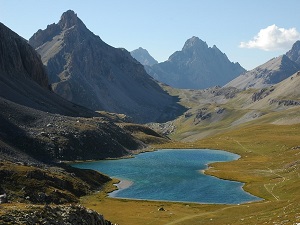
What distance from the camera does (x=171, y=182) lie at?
141 metres

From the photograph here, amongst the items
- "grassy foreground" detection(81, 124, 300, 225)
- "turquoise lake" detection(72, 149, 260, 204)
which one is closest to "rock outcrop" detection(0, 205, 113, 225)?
"grassy foreground" detection(81, 124, 300, 225)

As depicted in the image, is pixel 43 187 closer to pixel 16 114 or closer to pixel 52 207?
pixel 52 207

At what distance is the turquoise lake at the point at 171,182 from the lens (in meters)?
118

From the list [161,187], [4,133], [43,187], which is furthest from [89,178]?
[4,133]

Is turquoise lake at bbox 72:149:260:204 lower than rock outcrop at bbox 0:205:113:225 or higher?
lower

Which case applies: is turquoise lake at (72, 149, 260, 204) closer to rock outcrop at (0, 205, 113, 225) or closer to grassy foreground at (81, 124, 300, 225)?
grassy foreground at (81, 124, 300, 225)

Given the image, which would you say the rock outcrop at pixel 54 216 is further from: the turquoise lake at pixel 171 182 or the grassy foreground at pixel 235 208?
the turquoise lake at pixel 171 182

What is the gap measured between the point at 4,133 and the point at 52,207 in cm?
13337

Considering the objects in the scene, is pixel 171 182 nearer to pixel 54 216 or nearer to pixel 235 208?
pixel 235 208

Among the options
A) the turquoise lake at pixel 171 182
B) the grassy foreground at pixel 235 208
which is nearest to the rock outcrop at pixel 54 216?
the grassy foreground at pixel 235 208

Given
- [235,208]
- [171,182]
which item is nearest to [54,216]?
[235,208]

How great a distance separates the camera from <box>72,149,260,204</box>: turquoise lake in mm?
118250

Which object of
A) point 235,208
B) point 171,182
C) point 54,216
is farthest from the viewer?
point 171,182

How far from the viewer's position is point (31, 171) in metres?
108
